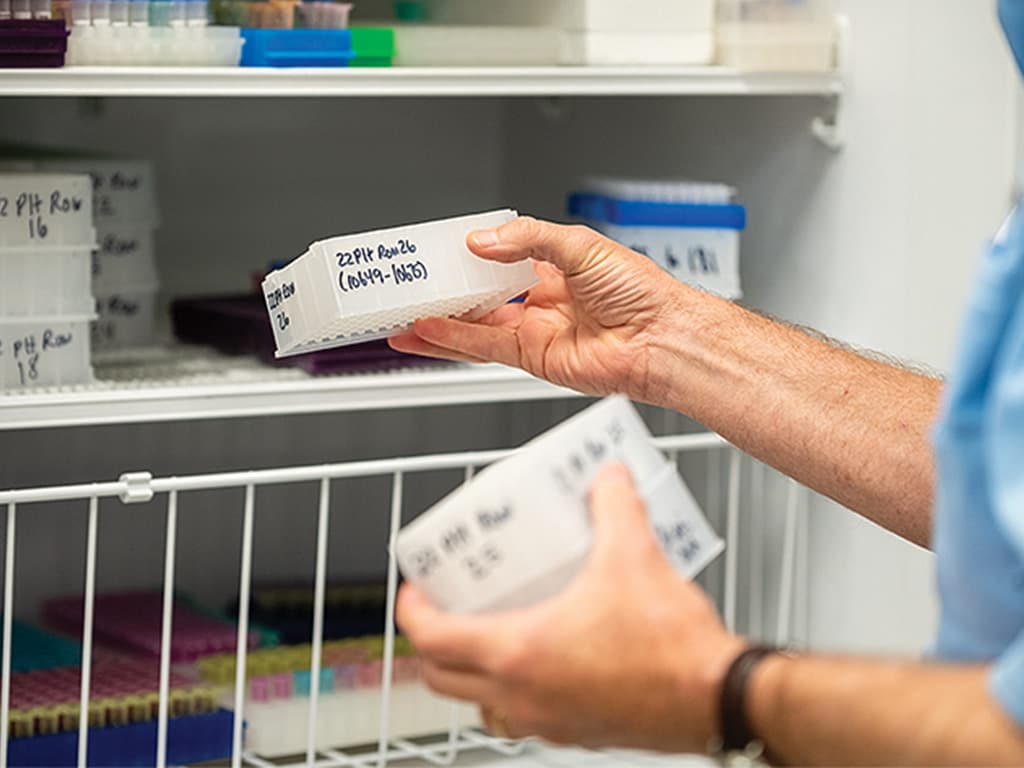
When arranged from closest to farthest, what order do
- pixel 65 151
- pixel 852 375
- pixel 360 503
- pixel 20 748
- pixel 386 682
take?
pixel 852 375, pixel 20 748, pixel 386 682, pixel 65 151, pixel 360 503

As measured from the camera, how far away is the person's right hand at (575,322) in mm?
1023

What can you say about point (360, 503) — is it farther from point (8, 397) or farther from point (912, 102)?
point (912, 102)

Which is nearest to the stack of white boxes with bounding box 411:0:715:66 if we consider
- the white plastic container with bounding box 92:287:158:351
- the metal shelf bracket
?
the metal shelf bracket

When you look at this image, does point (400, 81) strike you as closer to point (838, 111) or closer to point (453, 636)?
point (838, 111)

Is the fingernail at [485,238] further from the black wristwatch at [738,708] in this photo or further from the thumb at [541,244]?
the black wristwatch at [738,708]

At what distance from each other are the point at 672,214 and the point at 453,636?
702mm

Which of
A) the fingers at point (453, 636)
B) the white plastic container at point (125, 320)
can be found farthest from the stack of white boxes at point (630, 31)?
the fingers at point (453, 636)

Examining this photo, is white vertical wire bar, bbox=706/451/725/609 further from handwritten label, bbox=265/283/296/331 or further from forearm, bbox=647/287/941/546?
handwritten label, bbox=265/283/296/331

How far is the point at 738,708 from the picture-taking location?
63 centimetres

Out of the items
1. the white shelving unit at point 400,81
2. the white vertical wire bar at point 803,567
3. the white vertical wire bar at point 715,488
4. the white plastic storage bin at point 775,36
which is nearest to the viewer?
the white shelving unit at point 400,81

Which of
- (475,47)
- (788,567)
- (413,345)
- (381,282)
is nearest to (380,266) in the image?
(381,282)

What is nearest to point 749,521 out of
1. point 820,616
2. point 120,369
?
point 820,616

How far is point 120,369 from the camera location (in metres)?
1.25

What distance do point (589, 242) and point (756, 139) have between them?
42cm
